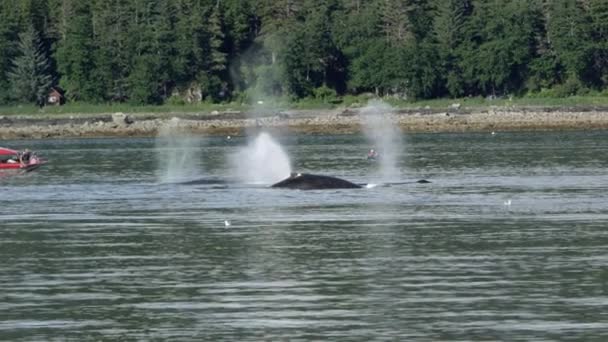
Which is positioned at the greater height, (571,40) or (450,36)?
(450,36)

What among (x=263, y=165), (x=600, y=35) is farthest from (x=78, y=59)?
(x=263, y=165)

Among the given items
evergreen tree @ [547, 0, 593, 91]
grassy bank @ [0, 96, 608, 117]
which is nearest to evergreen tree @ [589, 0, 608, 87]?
evergreen tree @ [547, 0, 593, 91]

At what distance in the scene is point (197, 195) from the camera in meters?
54.3

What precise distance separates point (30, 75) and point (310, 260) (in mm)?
114941

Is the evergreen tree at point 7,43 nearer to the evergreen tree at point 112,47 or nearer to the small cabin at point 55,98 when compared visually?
the small cabin at point 55,98

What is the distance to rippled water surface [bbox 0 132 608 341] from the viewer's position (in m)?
25.7

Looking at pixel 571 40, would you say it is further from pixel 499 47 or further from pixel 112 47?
pixel 112 47

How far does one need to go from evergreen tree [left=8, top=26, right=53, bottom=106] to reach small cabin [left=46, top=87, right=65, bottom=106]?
20.9 inches

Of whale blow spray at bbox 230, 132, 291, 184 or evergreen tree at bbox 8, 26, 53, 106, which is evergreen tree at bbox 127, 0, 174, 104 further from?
whale blow spray at bbox 230, 132, 291, 184

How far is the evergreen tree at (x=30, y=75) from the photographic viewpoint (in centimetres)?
14600

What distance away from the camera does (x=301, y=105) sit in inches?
5408

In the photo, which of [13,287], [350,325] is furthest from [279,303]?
[13,287]

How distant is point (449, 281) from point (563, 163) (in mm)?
40050

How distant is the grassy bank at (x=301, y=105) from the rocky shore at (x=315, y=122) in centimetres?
280
